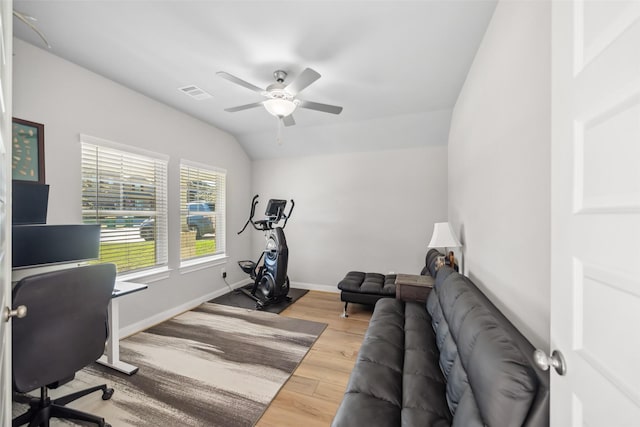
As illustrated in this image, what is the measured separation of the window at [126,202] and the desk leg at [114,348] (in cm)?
85

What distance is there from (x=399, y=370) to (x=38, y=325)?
2.00 meters

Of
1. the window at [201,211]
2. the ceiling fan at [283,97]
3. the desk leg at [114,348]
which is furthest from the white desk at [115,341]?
the ceiling fan at [283,97]

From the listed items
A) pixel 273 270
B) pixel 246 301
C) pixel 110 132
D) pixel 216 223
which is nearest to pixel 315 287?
pixel 273 270

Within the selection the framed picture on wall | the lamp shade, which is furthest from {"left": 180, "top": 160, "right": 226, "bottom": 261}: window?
the lamp shade

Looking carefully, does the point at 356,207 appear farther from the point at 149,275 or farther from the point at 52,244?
the point at 52,244

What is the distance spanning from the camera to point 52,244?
5.23 feet

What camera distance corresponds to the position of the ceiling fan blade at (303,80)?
1893mm

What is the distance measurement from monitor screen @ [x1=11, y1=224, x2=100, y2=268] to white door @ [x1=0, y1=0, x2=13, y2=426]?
2.54 ft

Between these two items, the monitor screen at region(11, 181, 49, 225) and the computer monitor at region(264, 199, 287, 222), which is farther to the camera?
the computer monitor at region(264, 199, 287, 222)

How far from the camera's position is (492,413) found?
86 centimetres

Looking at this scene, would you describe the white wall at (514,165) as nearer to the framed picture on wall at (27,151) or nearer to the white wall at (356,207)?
the white wall at (356,207)

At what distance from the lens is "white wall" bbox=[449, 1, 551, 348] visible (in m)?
1.10
